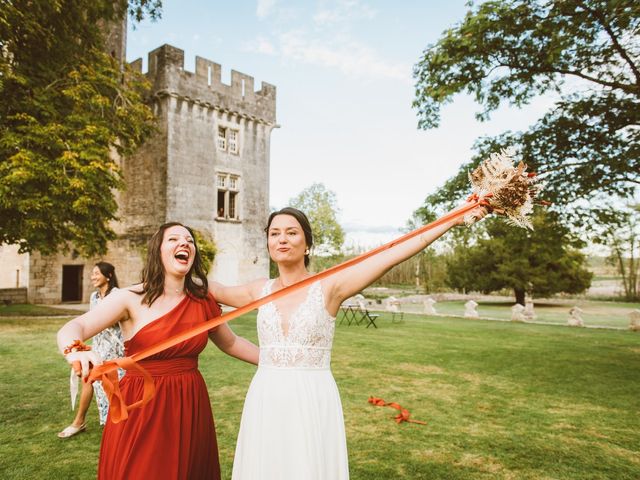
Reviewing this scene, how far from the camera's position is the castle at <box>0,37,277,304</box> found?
22.2 metres

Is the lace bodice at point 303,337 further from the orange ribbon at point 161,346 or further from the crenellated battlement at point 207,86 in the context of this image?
the crenellated battlement at point 207,86

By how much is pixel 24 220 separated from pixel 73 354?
13700mm

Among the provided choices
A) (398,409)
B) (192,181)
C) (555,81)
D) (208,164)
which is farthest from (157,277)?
(208,164)

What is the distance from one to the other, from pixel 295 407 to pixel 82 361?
1066 millimetres

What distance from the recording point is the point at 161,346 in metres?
2.29

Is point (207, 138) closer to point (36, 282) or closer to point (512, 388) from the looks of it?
point (36, 282)

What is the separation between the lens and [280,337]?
8.33 ft

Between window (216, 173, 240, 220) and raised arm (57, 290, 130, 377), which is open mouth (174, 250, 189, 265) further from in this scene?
window (216, 173, 240, 220)

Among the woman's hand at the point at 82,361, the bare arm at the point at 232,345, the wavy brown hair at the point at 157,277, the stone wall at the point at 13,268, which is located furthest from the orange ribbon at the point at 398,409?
the stone wall at the point at 13,268

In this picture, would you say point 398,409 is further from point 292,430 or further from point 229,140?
point 229,140

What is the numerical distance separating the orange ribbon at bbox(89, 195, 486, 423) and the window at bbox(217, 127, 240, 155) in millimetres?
23105

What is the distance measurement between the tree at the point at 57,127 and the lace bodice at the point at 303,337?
11959 millimetres

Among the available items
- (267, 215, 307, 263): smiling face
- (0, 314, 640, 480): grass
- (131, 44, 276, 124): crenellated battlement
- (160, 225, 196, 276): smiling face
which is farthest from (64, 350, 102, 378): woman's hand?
(131, 44, 276, 124): crenellated battlement

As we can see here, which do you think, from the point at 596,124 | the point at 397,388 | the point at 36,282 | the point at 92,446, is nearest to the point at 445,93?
the point at 596,124
